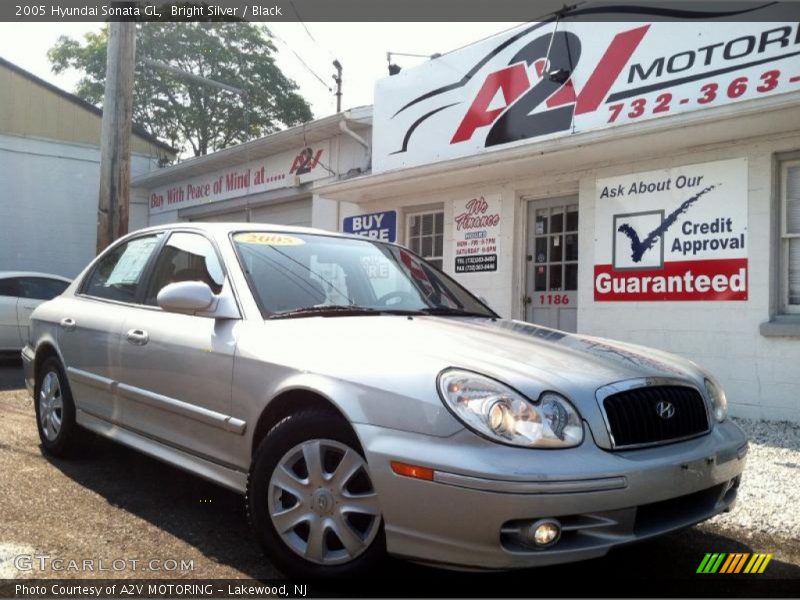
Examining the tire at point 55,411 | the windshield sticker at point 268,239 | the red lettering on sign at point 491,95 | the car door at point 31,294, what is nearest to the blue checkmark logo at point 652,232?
the red lettering on sign at point 491,95

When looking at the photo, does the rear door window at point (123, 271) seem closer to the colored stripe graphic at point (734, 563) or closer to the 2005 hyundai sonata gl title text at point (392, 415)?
the 2005 hyundai sonata gl title text at point (392, 415)

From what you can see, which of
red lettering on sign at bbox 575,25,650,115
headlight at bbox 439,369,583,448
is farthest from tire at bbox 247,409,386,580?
red lettering on sign at bbox 575,25,650,115

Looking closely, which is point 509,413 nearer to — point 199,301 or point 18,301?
point 199,301

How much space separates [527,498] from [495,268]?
6.86 metres

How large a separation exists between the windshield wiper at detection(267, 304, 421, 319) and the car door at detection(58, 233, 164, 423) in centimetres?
131

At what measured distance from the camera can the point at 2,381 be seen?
850 cm

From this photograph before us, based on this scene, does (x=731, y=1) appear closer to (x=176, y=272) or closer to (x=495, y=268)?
(x=495, y=268)

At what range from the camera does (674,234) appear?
7.30 meters

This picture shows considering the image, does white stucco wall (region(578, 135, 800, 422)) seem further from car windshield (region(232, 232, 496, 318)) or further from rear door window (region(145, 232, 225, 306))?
rear door window (region(145, 232, 225, 306))

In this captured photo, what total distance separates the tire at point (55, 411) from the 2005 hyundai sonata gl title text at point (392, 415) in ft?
2.18

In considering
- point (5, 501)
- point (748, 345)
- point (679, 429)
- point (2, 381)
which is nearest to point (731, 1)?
point (748, 345)

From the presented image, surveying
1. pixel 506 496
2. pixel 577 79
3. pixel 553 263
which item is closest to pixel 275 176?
pixel 553 263

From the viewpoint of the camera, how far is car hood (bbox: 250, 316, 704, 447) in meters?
2.59

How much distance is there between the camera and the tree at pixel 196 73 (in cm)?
2747
